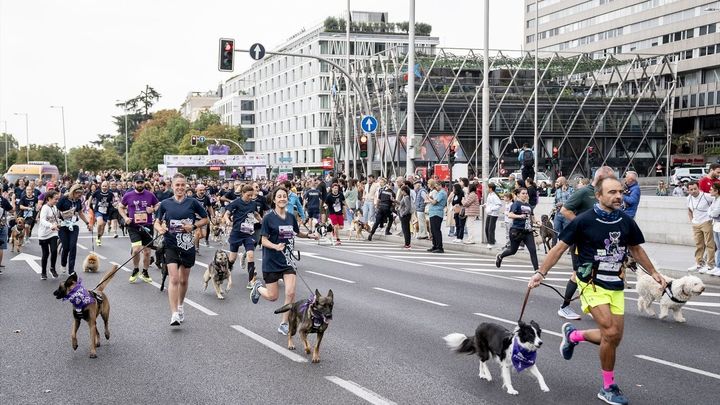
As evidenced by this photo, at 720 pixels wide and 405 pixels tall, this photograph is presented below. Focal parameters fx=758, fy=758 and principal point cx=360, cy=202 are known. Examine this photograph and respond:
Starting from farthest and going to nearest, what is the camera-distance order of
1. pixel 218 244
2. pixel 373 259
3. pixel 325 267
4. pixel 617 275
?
pixel 218 244, pixel 373 259, pixel 325 267, pixel 617 275

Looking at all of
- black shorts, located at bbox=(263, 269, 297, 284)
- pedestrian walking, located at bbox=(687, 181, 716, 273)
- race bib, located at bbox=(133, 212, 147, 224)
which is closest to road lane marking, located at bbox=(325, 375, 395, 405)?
black shorts, located at bbox=(263, 269, 297, 284)

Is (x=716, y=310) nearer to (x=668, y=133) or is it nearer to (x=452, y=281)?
(x=452, y=281)

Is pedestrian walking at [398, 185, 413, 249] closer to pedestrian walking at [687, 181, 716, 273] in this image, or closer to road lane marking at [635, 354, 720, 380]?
pedestrian walking at [687, 181, 716, 273]

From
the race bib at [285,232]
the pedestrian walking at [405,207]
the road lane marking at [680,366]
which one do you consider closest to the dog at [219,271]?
the race bib at [285,232]

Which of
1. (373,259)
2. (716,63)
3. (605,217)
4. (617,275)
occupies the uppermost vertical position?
(716,63)

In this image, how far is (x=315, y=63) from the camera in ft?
320

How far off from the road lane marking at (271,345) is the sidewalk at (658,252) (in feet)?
29.8

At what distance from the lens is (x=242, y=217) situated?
13.3 meters

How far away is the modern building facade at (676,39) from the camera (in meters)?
74.4

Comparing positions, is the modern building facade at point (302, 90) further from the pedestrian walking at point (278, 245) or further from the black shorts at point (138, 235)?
the pedestrian walking at point (278, 245)

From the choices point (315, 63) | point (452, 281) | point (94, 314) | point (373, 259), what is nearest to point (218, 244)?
point (373, 259)

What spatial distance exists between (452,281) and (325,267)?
11.3ft

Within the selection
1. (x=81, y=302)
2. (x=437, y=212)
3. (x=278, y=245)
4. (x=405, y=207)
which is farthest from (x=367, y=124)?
(x=81, y=302)

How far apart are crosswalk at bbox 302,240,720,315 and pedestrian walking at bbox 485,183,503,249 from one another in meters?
0.67
